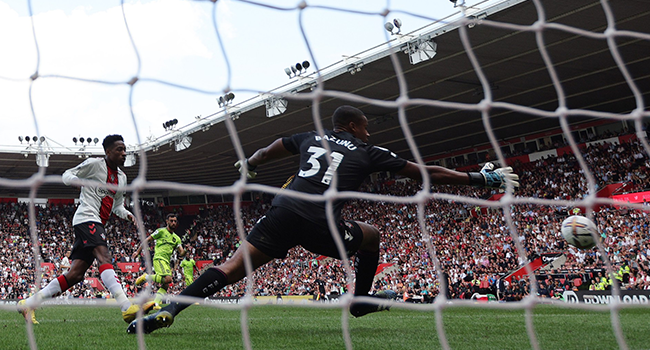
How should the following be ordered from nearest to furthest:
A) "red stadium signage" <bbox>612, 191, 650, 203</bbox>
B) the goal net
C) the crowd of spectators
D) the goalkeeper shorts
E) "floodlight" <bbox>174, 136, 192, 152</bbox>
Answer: the goal net
the goalkeeper shorts
the crowd of spectators
"red stadium signage" <bbox>612, 191, 650, 203</bbox>
"floodlight" <bbox>174, 136, 192, 152</bbox>

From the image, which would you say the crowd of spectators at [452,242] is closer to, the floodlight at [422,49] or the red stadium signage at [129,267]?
the red stadium signage at [129,267]

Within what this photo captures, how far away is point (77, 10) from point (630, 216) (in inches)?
679

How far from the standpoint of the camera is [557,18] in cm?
1405

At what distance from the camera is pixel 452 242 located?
22.1 m

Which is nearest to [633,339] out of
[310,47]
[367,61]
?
[310,47]

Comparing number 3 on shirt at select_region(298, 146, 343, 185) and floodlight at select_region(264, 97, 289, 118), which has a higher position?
floodlight at select_region(264, 97, 289, 118)

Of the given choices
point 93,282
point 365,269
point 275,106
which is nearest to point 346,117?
point 365,269

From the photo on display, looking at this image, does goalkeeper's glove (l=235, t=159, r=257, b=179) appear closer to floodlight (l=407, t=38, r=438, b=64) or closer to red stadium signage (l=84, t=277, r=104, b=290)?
floodlight (l=407, t=38, r=438, b=64)

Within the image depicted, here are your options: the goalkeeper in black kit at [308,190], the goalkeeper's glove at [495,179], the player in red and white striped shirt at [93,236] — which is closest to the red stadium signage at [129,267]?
the player in red and white striped shirt at [93,236]

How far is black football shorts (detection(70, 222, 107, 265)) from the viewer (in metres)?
5.33

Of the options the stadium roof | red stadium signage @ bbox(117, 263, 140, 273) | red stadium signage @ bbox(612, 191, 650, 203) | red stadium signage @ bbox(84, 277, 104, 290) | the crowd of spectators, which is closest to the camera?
the stadium roof

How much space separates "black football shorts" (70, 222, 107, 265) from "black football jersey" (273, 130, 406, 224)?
2293 mm

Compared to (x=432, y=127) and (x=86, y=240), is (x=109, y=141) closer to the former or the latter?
(x=86, y=240)

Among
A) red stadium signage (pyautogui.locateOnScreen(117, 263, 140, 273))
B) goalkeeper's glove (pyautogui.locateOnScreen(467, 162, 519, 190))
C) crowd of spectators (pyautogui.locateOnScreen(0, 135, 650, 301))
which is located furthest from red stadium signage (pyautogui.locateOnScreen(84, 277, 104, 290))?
goalkeeper's glove (pyautogui.locateOnScreen(467, 162, 519, 190))
